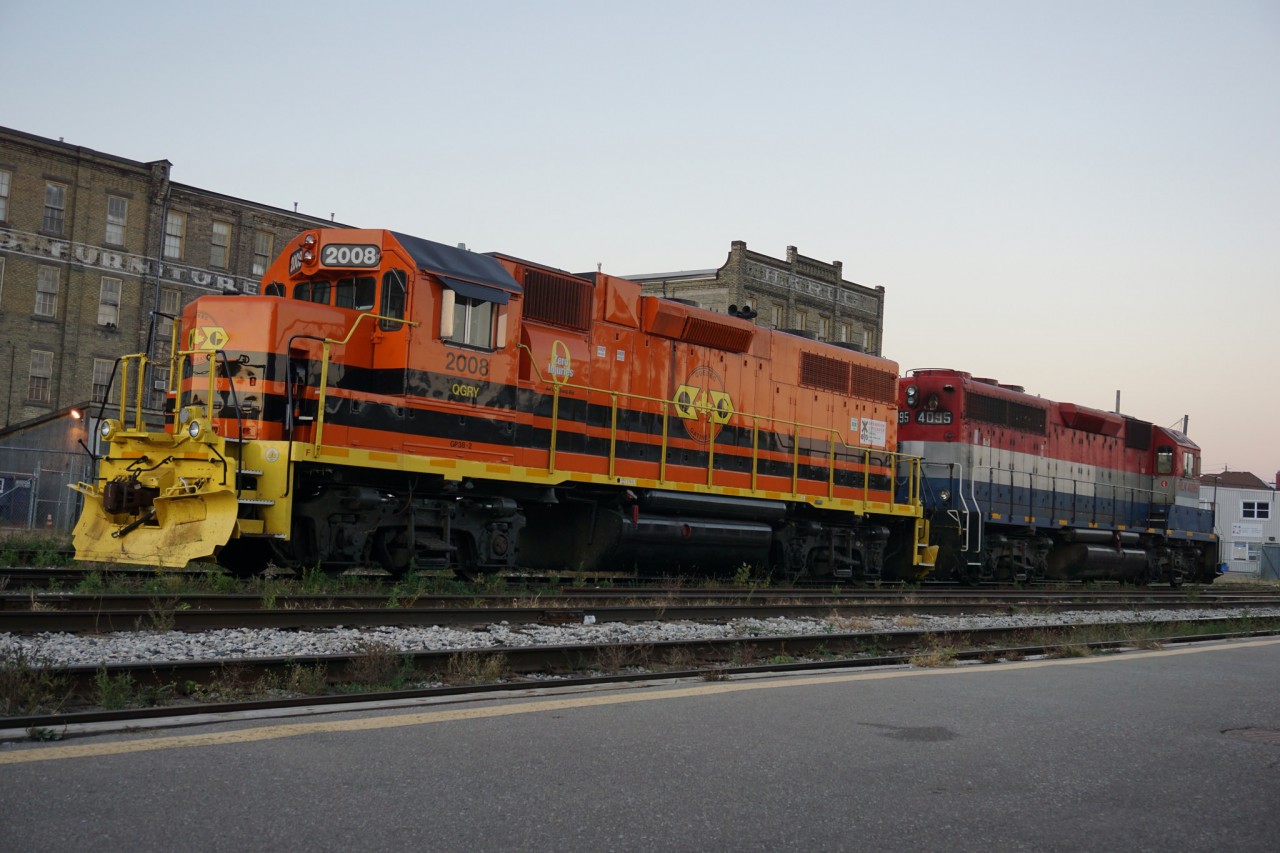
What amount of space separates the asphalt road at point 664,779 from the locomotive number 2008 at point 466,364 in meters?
6.01

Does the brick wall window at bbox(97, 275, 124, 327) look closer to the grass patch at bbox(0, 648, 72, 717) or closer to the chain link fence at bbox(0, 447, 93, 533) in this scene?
the chain link fence at bbox(0, 447, 93, 533)

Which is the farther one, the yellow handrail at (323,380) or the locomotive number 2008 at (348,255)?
the locomotive number 2008 at (348,255)

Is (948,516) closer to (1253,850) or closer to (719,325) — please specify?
(719,325)

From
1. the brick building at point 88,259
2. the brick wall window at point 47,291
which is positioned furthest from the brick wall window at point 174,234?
the brick wall window at point 47,291

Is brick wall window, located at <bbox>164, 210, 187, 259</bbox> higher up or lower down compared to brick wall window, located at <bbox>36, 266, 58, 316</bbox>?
higher up

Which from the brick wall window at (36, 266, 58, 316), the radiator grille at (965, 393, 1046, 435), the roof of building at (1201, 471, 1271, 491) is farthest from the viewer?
the roof of building at (1201, 471, 1271, 491)

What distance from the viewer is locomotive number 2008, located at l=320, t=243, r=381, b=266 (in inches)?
467

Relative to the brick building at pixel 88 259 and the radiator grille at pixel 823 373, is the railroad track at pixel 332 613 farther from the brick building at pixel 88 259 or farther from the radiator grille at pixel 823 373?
the brick building at pixel 88 259

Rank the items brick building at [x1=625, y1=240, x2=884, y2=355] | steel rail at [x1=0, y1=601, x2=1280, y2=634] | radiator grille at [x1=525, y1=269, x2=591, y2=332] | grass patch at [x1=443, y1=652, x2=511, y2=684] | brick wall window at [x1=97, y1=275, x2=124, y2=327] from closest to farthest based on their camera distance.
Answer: grass patch at [x1=443, y1=652, x2=511, y2=684], steel rail at [x1=0, y1=601, x2=1280, y2=634], radiator grille at [x1=525, y1=269, x2=591, y2=332], brick wall window at [x1=97, y1=275, x2=124, y2=327], brick building at [x1=625, y1=240, x2=884, y2=355]

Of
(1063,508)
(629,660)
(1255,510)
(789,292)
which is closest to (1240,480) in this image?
(1255,510)

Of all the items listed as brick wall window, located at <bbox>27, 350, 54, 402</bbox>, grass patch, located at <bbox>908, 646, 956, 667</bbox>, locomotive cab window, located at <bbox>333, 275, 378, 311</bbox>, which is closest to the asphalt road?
grass patch, located at <bbox>908, 646, 956, 667</bbox>

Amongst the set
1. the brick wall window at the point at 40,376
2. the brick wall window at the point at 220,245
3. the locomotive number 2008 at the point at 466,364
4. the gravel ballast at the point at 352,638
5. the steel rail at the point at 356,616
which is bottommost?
the gravel ballast at the point at 352,638

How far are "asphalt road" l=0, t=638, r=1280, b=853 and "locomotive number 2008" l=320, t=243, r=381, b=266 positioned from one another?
6.44 meters

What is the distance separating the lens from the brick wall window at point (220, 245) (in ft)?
122
